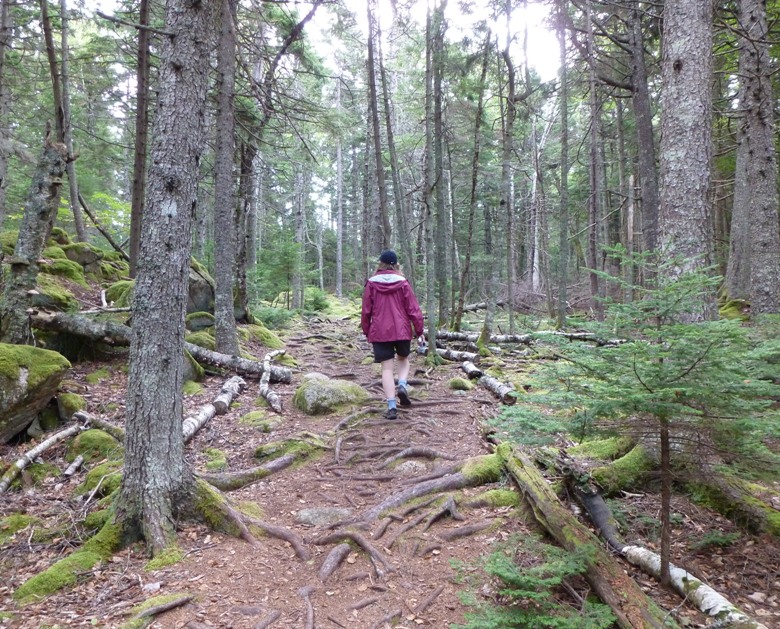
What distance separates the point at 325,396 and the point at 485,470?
3.46m

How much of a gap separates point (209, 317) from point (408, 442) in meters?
7.08

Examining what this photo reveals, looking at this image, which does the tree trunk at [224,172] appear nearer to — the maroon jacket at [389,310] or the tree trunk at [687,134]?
the maroon jacket at [389,310]

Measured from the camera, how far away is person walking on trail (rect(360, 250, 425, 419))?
6.94 meters

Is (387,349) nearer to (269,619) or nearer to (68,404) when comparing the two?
(269,619)

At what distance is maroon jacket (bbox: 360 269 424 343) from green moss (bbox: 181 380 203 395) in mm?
3452

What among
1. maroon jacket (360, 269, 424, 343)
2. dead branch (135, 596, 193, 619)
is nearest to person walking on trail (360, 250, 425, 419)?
maroon jacket (360, 269, 424, 343)

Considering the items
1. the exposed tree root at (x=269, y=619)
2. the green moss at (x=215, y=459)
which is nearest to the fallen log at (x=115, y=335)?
the green moss at (x=215, y=459)

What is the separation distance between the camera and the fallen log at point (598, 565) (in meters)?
2.66

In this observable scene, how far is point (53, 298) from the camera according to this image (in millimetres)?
8320

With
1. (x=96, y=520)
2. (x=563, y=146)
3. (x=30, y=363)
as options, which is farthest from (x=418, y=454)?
(x=563, y=146)

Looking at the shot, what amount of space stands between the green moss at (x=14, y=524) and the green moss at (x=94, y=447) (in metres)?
1.18

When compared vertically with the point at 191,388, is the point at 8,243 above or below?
above

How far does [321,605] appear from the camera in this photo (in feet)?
10.7

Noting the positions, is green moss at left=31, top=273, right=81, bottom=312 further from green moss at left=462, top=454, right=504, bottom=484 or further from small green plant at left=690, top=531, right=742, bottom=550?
small green plant at left=690, top=531, right=742, bottom=550
